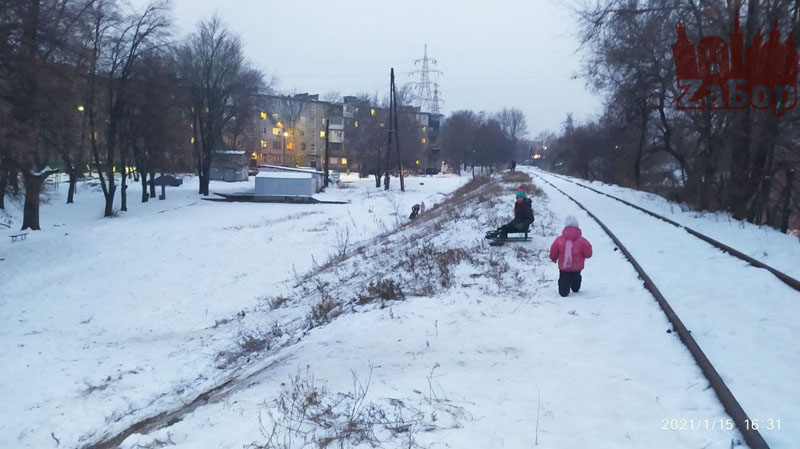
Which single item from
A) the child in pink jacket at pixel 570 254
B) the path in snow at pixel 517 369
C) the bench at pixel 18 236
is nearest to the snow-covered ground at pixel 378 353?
the path in snow at pixel 517 369

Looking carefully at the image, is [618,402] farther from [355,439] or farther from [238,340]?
[238,340]

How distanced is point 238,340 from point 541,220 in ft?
31.7

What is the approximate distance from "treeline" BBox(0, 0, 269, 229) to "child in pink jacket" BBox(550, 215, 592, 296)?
15347 mm

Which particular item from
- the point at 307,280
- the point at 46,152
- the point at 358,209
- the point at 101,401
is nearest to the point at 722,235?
the point at 307,280

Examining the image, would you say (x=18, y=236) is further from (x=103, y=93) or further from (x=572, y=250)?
(x=572, y=250)

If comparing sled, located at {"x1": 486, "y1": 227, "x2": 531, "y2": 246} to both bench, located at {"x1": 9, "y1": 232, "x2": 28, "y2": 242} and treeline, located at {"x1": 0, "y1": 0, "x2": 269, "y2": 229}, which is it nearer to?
treeline, located at {"x1": 0, "y1": 0, "x2": 269, "y2": 229}

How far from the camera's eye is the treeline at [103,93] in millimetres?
15820

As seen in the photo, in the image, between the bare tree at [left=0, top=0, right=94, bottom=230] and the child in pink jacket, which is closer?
the child in pink jacket

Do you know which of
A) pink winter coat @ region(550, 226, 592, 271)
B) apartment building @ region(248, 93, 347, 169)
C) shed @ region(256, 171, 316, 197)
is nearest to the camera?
pink winter coat @ region(550, 226, 592, 271)

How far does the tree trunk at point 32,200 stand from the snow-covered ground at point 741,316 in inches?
940

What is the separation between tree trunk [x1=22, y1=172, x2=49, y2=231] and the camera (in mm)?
22156

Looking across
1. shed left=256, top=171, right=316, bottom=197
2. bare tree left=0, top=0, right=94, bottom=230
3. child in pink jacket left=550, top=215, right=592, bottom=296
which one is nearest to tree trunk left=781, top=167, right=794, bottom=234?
child in pink jacket left=550, top=215, right=592, bottom=296

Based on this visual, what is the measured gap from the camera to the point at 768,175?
15.7m

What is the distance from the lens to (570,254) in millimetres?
7277
